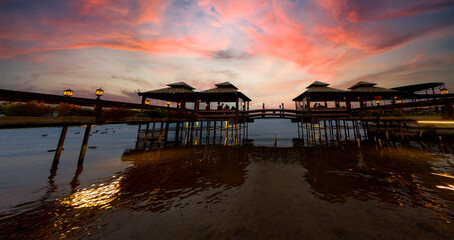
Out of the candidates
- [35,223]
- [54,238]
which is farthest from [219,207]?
[35,223]

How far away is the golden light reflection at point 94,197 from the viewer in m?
5.55

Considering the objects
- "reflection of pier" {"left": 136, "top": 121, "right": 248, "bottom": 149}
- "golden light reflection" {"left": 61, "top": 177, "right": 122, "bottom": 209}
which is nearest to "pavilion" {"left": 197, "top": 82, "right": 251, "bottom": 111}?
"reflection of pier" {"left": 136, "top": 121, "right": 248, "bottom": 149}

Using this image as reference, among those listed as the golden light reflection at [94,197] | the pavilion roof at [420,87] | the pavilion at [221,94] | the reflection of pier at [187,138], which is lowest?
the golden light reflection at [94,197]

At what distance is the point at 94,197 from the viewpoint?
6.14 meters

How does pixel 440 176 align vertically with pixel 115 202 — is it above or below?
above

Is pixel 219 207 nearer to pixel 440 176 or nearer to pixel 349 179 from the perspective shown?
pixel 349 179

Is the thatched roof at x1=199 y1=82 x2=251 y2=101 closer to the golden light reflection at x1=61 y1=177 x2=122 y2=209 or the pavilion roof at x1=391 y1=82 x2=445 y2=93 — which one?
the golden light reflection at x1=61 y1=177 x2=122 y2=209

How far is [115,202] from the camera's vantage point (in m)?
5.68

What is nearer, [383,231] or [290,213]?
[383,231]

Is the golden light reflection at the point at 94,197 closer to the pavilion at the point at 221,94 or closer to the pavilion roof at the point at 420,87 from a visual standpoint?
the pavilion at the point at 221,94

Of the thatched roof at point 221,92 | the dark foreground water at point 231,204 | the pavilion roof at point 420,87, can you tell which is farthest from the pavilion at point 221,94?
the pavilion roof at point 420,87

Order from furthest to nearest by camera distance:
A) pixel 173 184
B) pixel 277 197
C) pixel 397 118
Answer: pixel 397 118
pixel 173 184
pixel 277 197

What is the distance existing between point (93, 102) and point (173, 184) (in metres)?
7.29

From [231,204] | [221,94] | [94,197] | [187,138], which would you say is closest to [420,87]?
[221,94]
